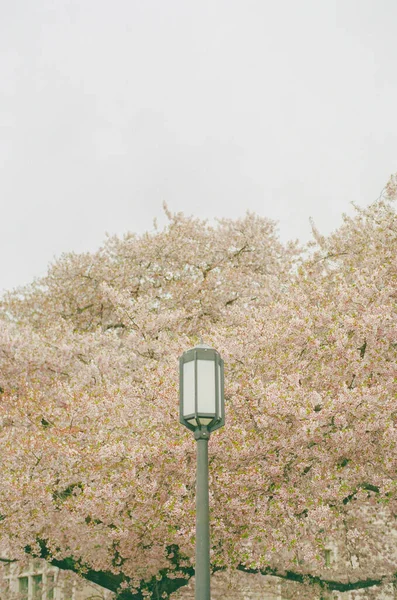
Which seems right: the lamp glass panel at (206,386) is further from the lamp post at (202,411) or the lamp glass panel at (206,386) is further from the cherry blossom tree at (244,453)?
the cherry blossom tree at (244,453)

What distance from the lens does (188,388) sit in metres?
6.47

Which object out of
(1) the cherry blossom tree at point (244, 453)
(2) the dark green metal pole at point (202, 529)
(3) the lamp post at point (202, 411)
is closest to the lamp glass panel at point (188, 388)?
(3) the lamp post at point (202, 411)

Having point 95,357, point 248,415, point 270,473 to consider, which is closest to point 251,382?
point 248,415

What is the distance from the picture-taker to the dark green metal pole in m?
5.85

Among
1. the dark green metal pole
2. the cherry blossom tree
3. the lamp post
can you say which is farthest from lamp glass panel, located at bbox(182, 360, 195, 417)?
the cherry blossom tree

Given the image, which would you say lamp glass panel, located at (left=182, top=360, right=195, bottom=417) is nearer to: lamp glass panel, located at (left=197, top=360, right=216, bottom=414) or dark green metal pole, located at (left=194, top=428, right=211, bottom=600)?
lamp glass panel, located at (left=197, top=360, right=216, bottom=414)

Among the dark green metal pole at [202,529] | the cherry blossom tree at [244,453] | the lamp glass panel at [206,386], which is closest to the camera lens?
the dark green metal pole at [202,529]

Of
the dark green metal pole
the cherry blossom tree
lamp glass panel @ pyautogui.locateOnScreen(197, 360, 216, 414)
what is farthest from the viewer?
the cherry blossom tree

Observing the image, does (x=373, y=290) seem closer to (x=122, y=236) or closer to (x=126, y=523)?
(x=126, y=523)

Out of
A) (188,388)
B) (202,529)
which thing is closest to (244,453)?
(188,388)

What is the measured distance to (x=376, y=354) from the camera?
11.7 metres

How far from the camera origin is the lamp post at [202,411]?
591 cm

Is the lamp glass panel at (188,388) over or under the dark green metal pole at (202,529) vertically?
over

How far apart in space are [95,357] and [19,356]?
6.93 ft
